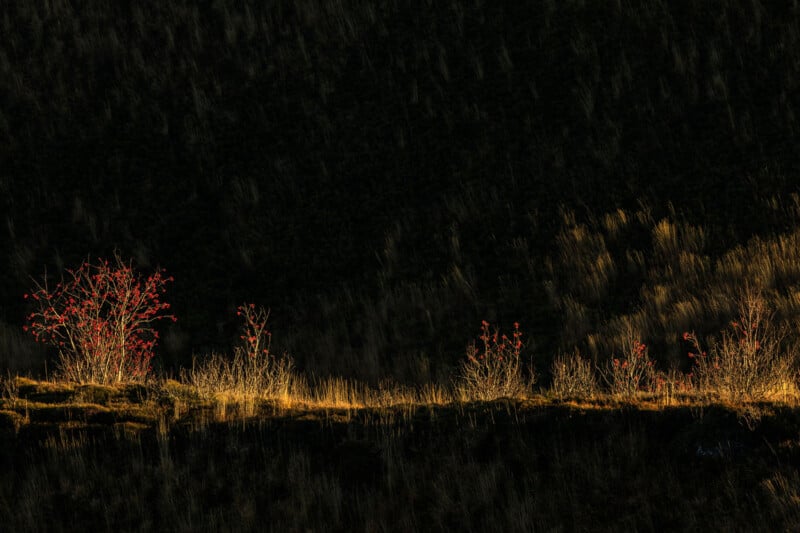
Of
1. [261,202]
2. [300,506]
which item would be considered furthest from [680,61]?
[300,506]

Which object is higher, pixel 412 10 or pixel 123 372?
pixel 412 10

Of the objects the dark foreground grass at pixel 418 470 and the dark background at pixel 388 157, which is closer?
the dark foreground grass at pixel 418 470

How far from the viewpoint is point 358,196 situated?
19172mm

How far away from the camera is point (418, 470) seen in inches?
301

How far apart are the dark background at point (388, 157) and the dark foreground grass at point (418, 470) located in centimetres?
562

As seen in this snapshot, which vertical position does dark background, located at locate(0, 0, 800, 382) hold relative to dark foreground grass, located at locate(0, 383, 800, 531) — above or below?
above

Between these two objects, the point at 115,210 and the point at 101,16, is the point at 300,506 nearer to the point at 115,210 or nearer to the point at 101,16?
the point at 115,210

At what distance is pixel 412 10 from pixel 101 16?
29.6 feet

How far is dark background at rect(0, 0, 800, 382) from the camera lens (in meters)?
15.9

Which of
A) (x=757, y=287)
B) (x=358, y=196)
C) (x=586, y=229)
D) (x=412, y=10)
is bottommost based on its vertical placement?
(x=757, y=287)

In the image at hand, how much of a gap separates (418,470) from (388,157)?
1285 cm

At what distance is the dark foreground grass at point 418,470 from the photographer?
22.6ft

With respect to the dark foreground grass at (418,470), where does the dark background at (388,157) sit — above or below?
above

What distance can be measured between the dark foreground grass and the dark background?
221 inches
